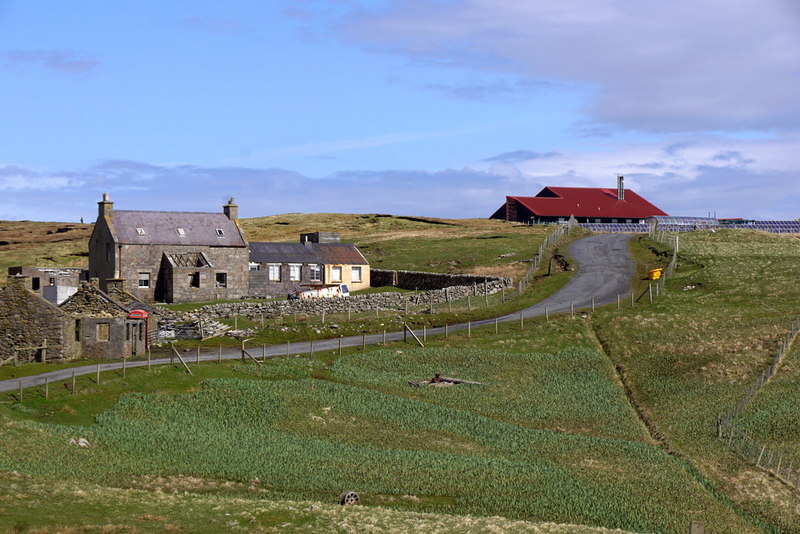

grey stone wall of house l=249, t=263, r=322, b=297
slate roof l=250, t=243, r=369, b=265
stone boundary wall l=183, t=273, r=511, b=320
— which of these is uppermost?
slate roof l=250, t=243, r=369, b=265

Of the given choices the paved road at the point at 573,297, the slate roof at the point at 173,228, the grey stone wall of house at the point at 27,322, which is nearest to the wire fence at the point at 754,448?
the paved road at the point at 573,297

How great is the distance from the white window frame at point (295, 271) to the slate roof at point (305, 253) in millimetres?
464

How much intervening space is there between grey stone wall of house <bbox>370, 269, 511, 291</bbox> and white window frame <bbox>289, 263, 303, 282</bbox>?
419 inches

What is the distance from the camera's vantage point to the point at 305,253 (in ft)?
340

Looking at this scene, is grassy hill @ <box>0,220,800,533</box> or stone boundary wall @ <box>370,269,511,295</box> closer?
grassy hill @ <box>0,220,800,533</box>

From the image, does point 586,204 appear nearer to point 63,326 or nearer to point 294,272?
point 294,272

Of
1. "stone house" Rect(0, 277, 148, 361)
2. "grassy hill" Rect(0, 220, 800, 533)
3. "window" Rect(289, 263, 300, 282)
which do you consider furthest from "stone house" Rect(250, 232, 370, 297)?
"stone house" Rect(0, 277, 148, 361)

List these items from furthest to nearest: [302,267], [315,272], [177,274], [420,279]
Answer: [315,272] < [420,279] < [302,267] < [177,274]

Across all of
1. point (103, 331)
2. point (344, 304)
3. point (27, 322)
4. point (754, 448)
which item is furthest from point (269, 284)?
point (754, 448)

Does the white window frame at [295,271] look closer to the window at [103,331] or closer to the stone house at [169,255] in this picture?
the stone house at [169,255]

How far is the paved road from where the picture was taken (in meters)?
57.0

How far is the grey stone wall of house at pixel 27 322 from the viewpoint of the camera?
59.8 meters

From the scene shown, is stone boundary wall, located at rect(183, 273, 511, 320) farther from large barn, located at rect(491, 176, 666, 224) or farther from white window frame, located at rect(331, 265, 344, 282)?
large barn, located at rect(491, 176, 666, 224)

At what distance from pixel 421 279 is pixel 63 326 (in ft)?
156
